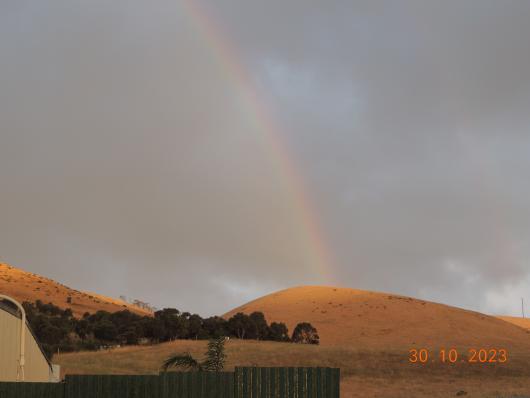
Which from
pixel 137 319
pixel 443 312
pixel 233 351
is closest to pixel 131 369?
pixel 233 351

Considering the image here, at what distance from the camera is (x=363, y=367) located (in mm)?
58094

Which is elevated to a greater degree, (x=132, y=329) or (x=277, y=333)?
Result: (x=132, y=329)

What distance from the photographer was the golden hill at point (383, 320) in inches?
4264

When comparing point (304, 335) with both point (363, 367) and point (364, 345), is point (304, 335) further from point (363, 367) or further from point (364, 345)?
point (363, 367)

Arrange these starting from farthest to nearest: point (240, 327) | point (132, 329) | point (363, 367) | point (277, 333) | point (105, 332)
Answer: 1. point (277, 333)
2. point (240, 327)
3. point (132, 329)
4. point (105, 332)
5. point (363, 367)

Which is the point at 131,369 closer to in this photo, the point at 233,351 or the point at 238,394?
the point at 233,351

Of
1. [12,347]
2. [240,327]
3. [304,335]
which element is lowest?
[304,335]

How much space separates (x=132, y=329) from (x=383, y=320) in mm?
59131

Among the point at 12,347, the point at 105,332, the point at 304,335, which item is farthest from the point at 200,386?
the point at 304,335

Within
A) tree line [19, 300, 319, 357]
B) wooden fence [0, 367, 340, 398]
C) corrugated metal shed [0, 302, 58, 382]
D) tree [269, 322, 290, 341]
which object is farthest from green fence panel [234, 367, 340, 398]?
tree [269, 322, 290, 341]

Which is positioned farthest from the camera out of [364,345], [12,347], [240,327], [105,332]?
[364,345]

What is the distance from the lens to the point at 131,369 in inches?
2046
